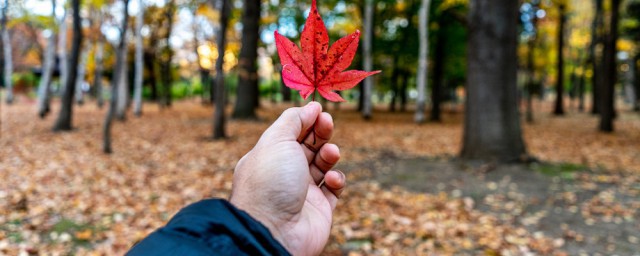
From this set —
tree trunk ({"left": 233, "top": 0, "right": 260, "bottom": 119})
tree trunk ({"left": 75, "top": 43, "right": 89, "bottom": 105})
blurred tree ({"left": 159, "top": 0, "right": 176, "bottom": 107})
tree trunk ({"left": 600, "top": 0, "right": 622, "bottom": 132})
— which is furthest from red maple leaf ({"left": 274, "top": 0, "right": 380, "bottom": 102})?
tree trunk ({"left": 75, "top": 43, "right": 89, "bottom": 105})

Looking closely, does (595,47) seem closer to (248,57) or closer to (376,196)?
(248,57)

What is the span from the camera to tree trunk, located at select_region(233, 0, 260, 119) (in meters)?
13.6

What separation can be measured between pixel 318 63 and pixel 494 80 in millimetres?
6641

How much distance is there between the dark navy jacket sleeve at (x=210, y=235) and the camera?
93cm

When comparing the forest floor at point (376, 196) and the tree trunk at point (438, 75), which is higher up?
the tree trunk at point (438, 75)

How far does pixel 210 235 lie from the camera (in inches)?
38.3

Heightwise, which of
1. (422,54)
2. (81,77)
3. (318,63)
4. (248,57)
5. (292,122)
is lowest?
(292,122)

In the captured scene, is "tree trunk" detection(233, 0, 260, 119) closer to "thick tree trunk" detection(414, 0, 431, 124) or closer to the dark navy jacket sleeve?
"thick tree trunk" detection(414, 0, 431, 124)

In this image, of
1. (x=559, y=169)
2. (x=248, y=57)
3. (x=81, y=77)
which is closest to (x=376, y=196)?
(x=559, y=169)

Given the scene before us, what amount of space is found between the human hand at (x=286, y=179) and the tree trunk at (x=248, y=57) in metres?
12.1

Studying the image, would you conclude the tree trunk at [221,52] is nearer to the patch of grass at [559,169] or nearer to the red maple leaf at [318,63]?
the patch of grass at [559,169]

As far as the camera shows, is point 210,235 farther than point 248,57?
No

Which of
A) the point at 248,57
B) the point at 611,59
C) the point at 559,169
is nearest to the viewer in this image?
the point at 559,169

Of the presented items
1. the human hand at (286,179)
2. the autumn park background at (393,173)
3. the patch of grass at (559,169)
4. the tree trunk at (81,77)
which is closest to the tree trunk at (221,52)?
the autumn park background at (393,173)
